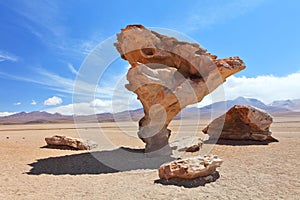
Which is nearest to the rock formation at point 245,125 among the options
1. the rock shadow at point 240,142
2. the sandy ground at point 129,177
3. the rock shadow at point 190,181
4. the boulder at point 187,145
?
the rock shadow at point 240,142

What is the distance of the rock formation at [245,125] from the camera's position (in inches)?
574

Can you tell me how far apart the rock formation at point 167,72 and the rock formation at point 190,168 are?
13.5 feet

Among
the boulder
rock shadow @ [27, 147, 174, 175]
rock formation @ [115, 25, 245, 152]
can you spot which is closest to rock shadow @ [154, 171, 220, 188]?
rock shadow @ [27, 147, 174, 175]

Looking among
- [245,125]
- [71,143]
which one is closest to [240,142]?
[245,125]

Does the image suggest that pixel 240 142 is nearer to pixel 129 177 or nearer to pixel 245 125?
pixel 245 125

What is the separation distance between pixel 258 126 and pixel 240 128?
1074 millimetres

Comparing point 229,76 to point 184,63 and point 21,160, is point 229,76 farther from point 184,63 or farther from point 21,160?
point 21,160

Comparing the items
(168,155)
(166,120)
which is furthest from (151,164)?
(166,120)

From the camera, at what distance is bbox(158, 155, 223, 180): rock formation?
22.1 feet

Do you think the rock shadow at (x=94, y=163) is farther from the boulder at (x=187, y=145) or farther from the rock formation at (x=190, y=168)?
the rock formation at (x=190, y=168)

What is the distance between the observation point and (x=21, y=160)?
10.4 meters

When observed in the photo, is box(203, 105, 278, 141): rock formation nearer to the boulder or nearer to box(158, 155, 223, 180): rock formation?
the boulder

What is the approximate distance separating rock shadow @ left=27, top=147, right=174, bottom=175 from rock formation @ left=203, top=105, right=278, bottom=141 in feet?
19.8

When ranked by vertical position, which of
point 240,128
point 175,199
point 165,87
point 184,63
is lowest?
point 175,199
